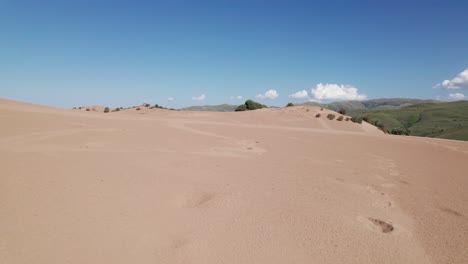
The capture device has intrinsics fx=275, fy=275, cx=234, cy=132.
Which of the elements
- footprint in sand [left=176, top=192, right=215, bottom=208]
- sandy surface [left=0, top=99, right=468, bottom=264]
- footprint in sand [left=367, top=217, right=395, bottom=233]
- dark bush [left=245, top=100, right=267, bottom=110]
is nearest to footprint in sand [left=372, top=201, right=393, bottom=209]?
sandy surface [left=0, top=99, right=468, bottom=264]

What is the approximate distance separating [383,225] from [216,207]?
7.18 ft

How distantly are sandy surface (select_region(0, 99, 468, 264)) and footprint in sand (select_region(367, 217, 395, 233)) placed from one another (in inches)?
0.5

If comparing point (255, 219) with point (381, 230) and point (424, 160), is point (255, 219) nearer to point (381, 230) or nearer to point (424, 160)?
point (381, 230)

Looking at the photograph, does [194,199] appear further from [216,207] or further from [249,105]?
[249,105]

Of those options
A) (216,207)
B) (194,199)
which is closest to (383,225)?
(216,207)

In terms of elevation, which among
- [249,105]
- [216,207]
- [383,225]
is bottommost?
[383,225]

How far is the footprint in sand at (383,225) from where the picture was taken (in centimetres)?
340

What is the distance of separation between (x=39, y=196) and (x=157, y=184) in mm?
1603

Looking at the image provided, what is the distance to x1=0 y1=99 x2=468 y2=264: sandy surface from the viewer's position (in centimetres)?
278

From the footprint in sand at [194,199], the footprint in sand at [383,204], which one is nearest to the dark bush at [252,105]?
the footprint in sand at [383,204]

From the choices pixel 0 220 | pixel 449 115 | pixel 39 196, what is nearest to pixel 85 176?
pixel 39 196

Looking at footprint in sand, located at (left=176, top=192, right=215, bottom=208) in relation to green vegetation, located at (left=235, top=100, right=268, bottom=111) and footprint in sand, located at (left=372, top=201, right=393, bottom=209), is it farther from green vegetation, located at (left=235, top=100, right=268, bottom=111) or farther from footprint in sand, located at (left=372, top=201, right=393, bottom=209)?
green vegetation, located at (left=235, top=100, right=268, bottom=111)

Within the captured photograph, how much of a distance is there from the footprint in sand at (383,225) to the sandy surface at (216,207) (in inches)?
0.5

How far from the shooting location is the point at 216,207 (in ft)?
12.5
